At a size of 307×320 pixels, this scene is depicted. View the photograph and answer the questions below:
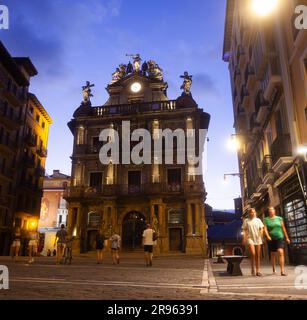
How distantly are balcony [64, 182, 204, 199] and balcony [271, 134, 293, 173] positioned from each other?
14.0 metres

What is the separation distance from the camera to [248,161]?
22.7m

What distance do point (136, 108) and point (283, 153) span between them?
68.0 feet

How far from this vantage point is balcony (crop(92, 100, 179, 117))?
1240 inches

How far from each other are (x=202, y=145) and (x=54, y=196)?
95.9 ft

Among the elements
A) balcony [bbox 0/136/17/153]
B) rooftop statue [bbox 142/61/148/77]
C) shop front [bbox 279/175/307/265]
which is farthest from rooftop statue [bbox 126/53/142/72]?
shop front [bbox 279/175/307/265]

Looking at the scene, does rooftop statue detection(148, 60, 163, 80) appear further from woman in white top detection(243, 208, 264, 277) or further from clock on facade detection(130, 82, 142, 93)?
woman in white top detection(243, 208, 264, 277)

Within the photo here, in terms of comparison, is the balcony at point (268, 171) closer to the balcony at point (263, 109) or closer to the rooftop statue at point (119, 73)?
the balcony at point (263, 109)

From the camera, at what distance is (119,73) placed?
3591cm

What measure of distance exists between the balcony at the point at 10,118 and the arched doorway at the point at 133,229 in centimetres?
1471

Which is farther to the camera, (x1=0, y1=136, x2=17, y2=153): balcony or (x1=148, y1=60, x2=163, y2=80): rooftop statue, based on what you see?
(x1=148, y1=60, x2=163, y2=80): rooftop statue

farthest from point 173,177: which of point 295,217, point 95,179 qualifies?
point 295,217

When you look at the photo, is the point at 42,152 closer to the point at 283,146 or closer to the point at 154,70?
the point at 154,70
